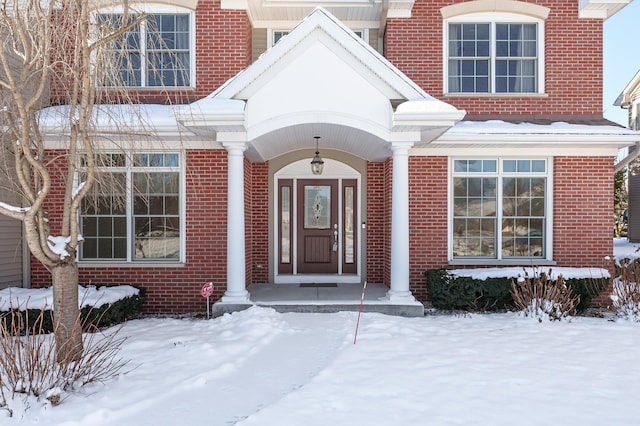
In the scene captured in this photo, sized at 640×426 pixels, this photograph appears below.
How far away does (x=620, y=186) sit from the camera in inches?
782

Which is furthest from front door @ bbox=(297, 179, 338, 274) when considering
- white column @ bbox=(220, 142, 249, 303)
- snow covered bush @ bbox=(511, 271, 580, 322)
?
snow covered bush @ bbox=(511, 271, 580, 322)

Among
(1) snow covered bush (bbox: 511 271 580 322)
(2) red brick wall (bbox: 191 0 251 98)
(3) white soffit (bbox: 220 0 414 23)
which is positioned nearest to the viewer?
(1) snow covered bush (bbox: 511 271 580 322)

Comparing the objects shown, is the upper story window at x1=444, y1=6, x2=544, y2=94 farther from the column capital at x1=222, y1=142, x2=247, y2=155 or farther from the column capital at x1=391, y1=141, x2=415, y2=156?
the column capital at x1=222, y1=142, x2=247, y2=155

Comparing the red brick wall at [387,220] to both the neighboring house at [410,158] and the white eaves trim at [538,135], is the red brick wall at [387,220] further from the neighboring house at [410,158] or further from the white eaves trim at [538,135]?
the white eaves trim at [538,135]

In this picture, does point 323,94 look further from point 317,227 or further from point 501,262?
point 501,262

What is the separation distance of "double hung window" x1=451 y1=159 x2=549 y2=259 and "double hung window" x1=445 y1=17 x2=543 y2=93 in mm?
1719

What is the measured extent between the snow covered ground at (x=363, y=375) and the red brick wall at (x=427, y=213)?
1843mm

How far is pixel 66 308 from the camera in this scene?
4.64 meters

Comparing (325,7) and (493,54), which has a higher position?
(325,7)

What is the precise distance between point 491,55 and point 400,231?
4.55 meters

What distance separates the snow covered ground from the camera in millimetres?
3869

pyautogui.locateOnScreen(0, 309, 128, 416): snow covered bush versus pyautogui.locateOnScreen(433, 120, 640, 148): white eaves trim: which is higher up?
pyautogui.locateOnScreen(433, 120, 640, 148): white eaves trim

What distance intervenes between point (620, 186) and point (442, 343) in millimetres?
18733

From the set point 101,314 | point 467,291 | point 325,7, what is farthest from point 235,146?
point 467,291
